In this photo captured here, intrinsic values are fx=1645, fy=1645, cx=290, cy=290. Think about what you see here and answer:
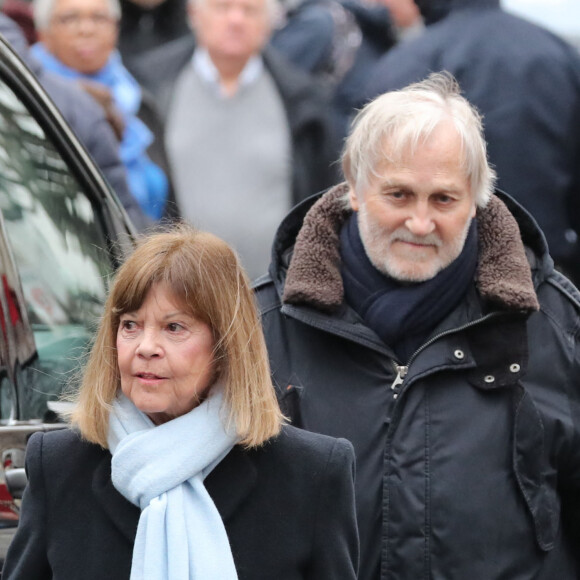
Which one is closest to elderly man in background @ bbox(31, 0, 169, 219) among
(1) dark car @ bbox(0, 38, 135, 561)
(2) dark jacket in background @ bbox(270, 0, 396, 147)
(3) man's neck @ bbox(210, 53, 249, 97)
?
(3) man's neck @ bbox(210, 53, 249, 97)

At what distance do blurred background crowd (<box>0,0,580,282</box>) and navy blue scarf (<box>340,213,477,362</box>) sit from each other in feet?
6.40

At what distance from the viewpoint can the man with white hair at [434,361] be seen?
3.64 meters

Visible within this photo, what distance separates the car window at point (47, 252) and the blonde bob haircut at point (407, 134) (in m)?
0.70

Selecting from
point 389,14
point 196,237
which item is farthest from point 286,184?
point 196,237

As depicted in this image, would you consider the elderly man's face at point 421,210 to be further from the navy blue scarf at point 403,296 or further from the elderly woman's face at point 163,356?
the elderly woman's face at point 163,356

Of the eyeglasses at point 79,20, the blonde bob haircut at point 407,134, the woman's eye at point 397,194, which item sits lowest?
the woman's eye at point 397,194

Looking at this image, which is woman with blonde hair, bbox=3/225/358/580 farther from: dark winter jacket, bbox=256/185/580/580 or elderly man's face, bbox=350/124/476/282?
Result: elderly man's face, bbox=350/124/476/282

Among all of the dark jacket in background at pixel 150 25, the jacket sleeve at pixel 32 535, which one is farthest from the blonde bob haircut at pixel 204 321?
the dark jacket in background at pixel 150 25

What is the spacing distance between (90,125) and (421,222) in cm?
241

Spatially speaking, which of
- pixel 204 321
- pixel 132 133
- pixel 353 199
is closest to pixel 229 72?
pixel 132 133

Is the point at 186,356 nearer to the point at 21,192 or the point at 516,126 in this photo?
the point at 21,192

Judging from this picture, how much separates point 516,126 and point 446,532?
2475 mm

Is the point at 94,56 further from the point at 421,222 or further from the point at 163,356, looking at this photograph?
the point at 163,356

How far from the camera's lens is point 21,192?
12.6 ft
